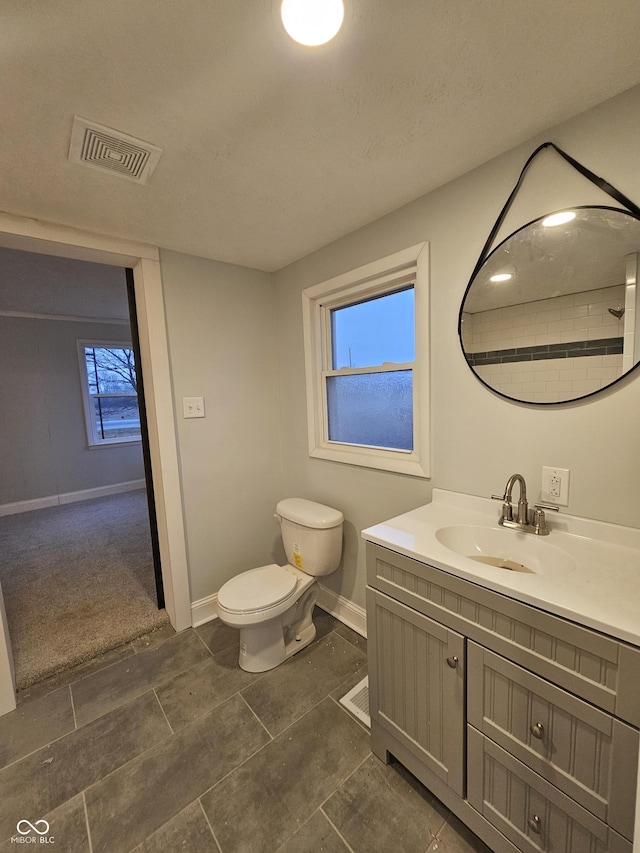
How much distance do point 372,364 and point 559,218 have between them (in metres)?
0.97

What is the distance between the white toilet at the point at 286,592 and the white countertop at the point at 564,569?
652 mm

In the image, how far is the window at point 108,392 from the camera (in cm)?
457

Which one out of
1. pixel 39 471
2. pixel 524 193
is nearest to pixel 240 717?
pixel 524 193

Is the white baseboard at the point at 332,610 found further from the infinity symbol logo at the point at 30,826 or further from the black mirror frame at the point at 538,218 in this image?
the black mirror frame at the point at 538,218

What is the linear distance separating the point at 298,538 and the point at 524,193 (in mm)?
1833

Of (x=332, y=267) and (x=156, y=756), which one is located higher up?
(x=332, y=267)

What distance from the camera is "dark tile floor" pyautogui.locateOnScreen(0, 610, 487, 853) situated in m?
1.06

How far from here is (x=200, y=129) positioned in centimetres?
106

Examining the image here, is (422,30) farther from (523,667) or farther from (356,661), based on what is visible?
(356,661)

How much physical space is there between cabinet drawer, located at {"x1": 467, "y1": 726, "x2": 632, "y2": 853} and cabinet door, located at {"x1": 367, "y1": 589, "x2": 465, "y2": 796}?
0.18ft

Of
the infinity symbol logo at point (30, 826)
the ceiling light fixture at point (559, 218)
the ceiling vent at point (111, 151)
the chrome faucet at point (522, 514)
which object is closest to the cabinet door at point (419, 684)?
the chrome faucet at point (522, 514)

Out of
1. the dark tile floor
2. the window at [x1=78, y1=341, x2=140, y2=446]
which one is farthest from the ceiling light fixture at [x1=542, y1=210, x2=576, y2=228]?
the window at [x1=78, y1=341, x2=140, y2=446]

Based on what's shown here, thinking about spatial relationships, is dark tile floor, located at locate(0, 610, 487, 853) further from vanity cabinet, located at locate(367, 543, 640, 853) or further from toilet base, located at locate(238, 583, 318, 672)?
vanity cabinet, located at locate(367, 543, 640, 853)

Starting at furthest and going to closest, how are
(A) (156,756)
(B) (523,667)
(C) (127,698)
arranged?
(C) (127,698), (A) (156,756), (B) (523,667)
